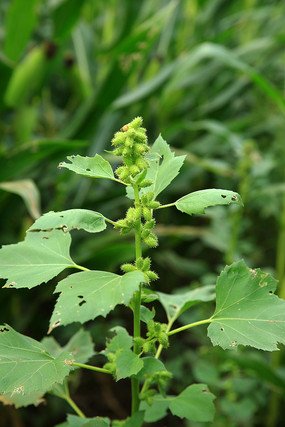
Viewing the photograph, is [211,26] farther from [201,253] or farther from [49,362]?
[49,362]

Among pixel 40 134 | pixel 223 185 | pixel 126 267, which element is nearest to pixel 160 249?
pixel 223 185

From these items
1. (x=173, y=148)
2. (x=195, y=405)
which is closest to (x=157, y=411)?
(x=195, y=405)

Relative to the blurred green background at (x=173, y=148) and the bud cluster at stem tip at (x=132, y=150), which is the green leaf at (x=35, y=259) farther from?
the blurred green background at (x=173, y=148)

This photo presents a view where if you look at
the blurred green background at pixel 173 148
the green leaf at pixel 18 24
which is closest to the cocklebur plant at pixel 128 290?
the blurred green background at pixel 173 148

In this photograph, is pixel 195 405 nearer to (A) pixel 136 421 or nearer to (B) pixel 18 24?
(A) pixel 136 421

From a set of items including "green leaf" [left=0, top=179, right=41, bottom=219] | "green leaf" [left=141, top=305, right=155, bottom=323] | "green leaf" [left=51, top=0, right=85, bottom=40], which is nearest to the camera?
"green leaf" [left=141, top=305, right=155, bottom=323]

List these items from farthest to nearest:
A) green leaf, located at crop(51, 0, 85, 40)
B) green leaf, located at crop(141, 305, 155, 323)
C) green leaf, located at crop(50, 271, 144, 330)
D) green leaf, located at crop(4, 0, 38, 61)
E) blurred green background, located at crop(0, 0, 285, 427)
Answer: green leaf, located at crop(51, 0, 85, 40) → green leaf, located at crop(4, 0, 38, 61) → blurred green background, located at crop(0, 0, 285, 427) → green leaf, located at crop(141, 305, 155, 323) → green leaf, located at crop(50, 271, 144, 330)

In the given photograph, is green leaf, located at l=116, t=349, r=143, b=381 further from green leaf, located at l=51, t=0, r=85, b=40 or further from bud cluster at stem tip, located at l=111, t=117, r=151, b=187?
green leaf, located at l=51, t=0, r=85, b=40

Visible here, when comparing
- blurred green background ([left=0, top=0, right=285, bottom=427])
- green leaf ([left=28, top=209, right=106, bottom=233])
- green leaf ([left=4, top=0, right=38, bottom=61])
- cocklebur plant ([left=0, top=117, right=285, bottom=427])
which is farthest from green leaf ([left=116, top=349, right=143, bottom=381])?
green leaf ([left=4, top=0, right=38, bottom=61])
